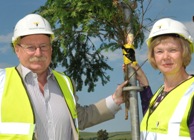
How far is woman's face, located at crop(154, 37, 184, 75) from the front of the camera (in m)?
3.74

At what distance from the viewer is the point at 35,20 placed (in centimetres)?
447

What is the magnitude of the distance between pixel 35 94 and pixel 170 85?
1.43m

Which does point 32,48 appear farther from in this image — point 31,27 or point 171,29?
point 171,29

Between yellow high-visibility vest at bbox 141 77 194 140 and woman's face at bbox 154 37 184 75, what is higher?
woman's face at bbox 154 37 184 75

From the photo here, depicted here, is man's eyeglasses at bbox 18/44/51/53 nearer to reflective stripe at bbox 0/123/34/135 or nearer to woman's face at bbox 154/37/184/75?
→ reflective stripe at bbox 0/123/34/135

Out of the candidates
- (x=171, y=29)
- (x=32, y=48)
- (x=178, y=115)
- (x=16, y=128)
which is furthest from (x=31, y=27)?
(x=178, y=115)

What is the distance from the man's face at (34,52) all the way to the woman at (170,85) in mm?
1153

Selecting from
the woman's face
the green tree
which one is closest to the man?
the woman's face

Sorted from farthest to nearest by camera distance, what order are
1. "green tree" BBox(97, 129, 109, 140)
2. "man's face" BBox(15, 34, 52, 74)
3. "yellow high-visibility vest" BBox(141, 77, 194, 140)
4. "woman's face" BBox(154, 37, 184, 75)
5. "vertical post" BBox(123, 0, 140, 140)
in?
"green tree" BBox(97, 129, 109, 140)
"vertical post" BBox(123, 0, 140, 140)
"man's face" BBox(15, 34, 52, 74)
"woman's face" BBox(154, 37, 184, 75)
"yellow high-visibility vest" BBox(141, 77, 194, 140)

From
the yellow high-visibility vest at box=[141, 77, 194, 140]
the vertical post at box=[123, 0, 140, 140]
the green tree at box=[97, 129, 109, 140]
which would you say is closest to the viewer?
the yellow high-visibility vest at box=[141, 77, 194, 140]

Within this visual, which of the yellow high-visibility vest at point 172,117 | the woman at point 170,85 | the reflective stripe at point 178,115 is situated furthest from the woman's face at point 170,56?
the reflective stripe at point 178,115

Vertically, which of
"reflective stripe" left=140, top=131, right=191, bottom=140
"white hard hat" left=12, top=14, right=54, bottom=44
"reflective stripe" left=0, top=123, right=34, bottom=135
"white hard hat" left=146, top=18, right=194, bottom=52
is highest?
"white hard hat" left=12, top=14, right=54, bottom=44

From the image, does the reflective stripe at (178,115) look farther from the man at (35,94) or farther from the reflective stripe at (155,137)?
the man at (35,94)

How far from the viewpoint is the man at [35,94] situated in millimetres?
4027
